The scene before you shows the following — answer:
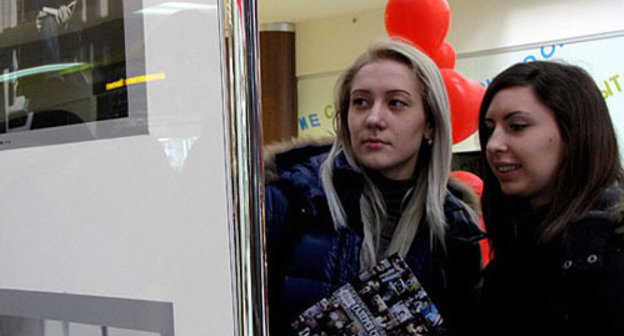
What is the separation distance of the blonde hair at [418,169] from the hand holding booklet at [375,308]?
0.20 meters

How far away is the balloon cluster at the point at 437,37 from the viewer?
6.88 feet

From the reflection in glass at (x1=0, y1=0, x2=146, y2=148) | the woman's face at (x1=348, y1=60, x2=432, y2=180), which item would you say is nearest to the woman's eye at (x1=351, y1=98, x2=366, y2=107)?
the woman's face at (x1=348, y1=60, x2=432, y2=180)

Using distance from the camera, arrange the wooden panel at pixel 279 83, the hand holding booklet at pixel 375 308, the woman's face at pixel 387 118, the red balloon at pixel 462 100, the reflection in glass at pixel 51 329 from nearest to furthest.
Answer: the reflection in glass at pixel 51 329 < the hand holding booklet at pixel 375 308 < the woman's face at pixel 387 118 < the red balloon at pixel 462 100 < the wooden panel at pixel 279 83

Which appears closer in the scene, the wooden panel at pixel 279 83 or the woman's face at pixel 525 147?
the woman's face at pixel 525 147

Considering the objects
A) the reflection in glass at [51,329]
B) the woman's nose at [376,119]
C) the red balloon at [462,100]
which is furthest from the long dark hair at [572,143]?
the red balloon at [462,100]

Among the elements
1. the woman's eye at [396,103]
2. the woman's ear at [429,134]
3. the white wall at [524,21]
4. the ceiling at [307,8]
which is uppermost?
the ceiling at [307,8]

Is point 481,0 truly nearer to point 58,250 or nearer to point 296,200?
point 296,200

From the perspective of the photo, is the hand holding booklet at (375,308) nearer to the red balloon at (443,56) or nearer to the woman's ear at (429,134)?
the woman's ear at (429,134)

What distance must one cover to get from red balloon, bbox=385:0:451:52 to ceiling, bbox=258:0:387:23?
2843mm

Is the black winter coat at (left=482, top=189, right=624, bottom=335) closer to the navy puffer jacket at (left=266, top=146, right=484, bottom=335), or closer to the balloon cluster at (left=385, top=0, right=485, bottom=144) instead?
the navy puffer jacket at (left=266, top=146, right=484, bottom=335)

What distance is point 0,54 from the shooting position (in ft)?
1.23

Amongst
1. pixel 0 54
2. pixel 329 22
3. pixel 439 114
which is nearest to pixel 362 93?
pixel 439 114

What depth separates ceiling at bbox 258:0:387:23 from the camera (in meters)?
4.96

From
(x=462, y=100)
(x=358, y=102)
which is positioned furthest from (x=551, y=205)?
(x=462, y=100)
